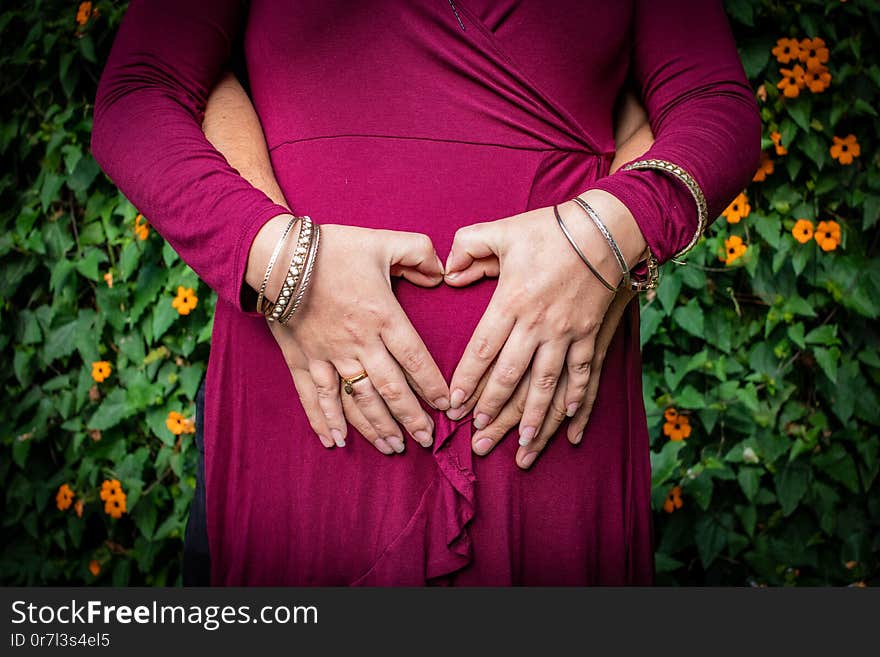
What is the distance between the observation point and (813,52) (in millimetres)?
1944

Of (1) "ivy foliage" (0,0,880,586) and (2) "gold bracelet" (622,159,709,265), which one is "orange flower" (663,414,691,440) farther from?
(2) "gold bracelet" (622,159,709,265)

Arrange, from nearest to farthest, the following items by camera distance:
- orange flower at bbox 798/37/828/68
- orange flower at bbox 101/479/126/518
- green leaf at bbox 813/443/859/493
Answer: orange flower at bbox 798/37/828/68 → green leaf at bbox 813/443/859/493 → orange flower at bbox 101/479/126/518

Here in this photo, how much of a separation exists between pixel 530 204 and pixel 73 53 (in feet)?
6.22

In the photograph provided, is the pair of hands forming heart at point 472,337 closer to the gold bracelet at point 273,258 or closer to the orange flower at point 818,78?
the gold bracelet at point 273,258

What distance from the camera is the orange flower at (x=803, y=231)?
1.96 m

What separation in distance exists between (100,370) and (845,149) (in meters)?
2.29

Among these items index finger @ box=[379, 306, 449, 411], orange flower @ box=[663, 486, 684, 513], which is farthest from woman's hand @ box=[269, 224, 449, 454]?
orange flower @ box=[663, 486, 684, 513]

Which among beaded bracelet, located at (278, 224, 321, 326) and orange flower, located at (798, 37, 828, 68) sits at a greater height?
orange flower, located at (798, 37, 828, 68)

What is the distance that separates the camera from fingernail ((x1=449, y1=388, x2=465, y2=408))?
863 millimetres

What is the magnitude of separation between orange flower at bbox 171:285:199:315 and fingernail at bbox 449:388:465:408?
4.77ft

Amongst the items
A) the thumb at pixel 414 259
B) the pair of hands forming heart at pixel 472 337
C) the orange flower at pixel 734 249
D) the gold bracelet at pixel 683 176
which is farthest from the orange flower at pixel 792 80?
the thumb at pixel 414 259

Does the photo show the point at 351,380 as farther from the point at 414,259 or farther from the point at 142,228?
the point at 142,228

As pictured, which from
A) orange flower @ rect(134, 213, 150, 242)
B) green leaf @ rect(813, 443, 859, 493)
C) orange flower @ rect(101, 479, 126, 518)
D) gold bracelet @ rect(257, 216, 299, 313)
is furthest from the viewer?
orange flower @ rect(101, 479, 126, 518)

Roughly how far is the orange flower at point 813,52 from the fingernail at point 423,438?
1.69 meters
